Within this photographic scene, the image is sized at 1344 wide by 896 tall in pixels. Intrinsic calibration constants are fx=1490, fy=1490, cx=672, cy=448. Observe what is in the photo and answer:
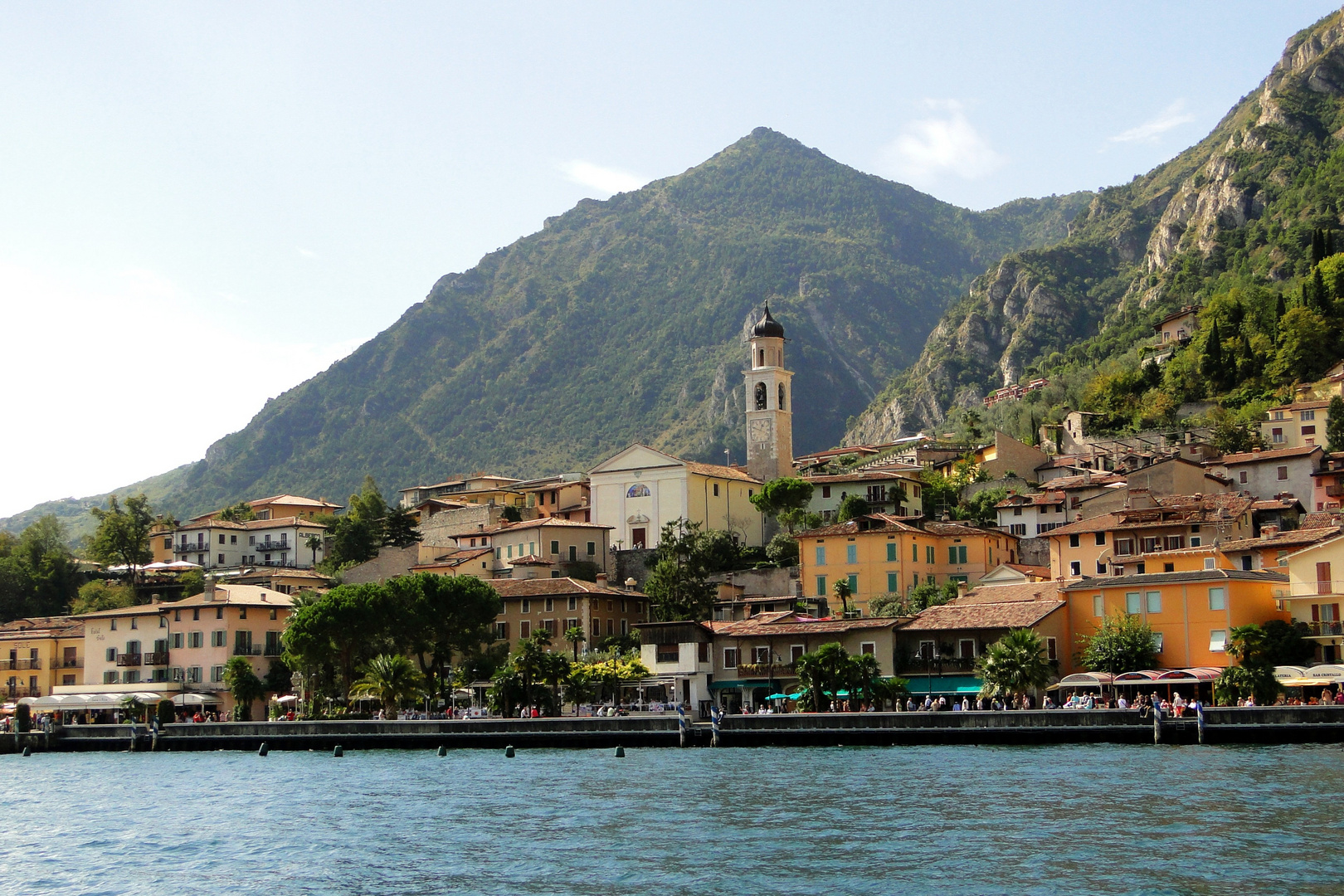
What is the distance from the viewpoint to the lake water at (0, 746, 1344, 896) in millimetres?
26016

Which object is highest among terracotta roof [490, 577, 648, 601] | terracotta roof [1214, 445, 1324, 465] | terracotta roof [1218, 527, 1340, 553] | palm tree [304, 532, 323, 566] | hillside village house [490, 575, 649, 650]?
terracotta roof [1214, 445, 1324, 465]

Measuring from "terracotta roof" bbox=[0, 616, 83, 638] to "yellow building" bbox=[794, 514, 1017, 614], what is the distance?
41.4 metres

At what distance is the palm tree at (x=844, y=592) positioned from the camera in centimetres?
7056

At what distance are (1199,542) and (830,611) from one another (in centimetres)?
1708

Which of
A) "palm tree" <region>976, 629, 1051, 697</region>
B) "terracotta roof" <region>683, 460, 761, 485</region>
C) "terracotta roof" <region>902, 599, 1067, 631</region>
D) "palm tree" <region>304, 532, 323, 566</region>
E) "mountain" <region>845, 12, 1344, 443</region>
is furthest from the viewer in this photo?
"mountain" <region>845, 12, 1344, 443</region>

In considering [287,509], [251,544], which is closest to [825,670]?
[251,544]

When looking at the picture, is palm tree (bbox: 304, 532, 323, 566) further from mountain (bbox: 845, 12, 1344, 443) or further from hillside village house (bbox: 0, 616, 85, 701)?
mountain (bbox: 845, 12, 1344, 443)

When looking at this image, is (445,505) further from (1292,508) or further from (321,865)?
(321,865)

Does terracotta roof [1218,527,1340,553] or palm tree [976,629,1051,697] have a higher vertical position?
terracotta roof [1218,527,1340,553]

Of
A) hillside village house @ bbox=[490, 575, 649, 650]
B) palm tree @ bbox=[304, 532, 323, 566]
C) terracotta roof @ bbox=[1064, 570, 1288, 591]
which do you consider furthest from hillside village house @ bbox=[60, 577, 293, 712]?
terracotta roof @ bbox=[1064, 570, 1288, 591]

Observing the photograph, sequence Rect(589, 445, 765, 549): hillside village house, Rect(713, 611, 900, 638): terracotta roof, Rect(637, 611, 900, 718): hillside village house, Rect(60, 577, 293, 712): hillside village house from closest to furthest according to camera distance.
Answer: Rect(713, 611, 900, 638): terracotta roof
Rect(637, 611, 900, 718): hillside village house
Rect(60, 577, 293, 712): hillside village house
Rect(589, 445, 765, 549): hillside village house

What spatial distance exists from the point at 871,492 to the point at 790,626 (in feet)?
77.3

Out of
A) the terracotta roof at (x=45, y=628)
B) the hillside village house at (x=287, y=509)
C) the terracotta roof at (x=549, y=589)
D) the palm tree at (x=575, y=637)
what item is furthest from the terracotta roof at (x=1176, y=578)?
the hillside village house at (x=287, y=509)

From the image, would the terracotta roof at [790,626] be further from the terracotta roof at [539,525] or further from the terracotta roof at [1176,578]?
the terracotta roof at [539,525]
